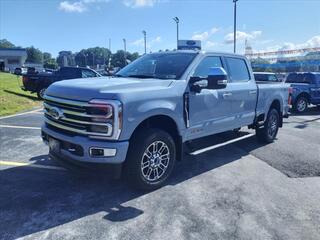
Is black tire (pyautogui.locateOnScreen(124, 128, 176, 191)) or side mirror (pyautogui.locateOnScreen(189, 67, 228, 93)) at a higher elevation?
side mirror (pyautogui.locateOnScreen(189, 67, 228, 93))

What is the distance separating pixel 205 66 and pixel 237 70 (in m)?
1.28

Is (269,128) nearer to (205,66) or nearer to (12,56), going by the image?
(205,66)

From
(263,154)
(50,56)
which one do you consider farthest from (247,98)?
(50,56)

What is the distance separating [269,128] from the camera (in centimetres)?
796

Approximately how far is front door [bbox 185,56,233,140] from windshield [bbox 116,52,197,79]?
0.85 feet

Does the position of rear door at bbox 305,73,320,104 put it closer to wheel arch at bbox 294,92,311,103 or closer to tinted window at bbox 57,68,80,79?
wheel arch at bbox 294,92,311,103

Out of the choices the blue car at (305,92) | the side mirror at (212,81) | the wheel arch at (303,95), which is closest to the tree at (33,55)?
the blue car at (305,92)

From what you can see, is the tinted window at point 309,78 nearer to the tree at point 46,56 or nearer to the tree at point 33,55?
the tree at point 33,55

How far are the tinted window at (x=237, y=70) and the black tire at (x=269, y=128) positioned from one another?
146 centimetres

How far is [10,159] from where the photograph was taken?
612cm

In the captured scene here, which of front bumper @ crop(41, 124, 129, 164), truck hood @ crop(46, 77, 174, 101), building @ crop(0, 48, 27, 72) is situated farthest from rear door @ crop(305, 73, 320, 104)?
building @ crop(0, 48, 27, 72)

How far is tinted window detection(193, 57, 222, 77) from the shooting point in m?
5.55

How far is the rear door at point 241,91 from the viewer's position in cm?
638

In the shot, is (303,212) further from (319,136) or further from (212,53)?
(319,136)
